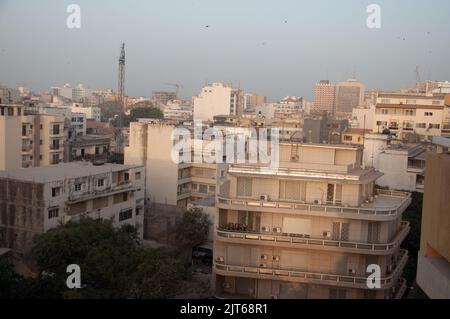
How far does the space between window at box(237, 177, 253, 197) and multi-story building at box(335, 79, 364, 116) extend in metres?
36.6

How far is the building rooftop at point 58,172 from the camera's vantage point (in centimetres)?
828

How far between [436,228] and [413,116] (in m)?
15.3

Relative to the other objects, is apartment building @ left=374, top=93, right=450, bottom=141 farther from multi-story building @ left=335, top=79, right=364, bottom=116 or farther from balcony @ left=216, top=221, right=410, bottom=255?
multi-story building @ left=335, top=79, right=364, bottom=116

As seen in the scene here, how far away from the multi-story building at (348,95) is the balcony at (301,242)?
36.9m

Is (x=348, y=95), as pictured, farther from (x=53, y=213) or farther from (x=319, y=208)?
(x=319, y=208)

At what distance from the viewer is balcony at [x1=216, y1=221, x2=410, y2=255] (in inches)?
222

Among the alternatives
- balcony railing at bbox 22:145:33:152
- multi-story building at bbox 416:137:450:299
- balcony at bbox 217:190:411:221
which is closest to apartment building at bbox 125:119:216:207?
balcony railing at bbox 22:145:33:152

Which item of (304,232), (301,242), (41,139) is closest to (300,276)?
(301,242)

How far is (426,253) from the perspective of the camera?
2.40 m

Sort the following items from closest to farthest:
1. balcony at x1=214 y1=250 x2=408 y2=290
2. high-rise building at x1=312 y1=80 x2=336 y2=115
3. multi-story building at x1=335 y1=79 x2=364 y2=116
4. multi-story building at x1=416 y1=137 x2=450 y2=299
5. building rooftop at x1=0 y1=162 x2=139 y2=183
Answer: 1. multi-story building at x1=416 y1=137 x2=450 y2=299
2. balcony at x1=214 y1=250 x2=408 y2=290
3. building rooftop at x1=0 y1=162 x2=139 y2=183
4. multi-story building at x1=335 y1=79 x2=364 y2=116
5. high-rise building at x1=312 y1=80 x2=336 y2=115

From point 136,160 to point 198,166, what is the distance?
1463 mm

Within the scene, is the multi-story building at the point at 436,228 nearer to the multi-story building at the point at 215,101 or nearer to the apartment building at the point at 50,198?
the apartment building at the point at 50,198

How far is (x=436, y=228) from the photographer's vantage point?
2225 millimetres

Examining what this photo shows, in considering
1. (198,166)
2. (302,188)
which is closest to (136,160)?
(198,166)
